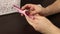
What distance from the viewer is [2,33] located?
34.5 inches

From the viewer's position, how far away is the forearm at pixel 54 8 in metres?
1.01

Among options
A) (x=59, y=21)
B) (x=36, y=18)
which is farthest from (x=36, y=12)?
(x=59, y=21)

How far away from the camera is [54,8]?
1045mm

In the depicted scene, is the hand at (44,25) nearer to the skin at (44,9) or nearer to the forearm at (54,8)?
the skin at (44,9)

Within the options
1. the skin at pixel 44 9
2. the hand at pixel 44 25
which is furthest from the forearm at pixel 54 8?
the hand at pixel 44 25

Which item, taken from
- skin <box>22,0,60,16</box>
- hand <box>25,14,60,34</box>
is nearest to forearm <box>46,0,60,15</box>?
skin <box>22,0,60,16</box>

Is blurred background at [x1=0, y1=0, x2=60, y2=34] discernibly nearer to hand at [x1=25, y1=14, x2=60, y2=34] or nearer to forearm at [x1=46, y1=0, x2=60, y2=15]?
forearm at [x1=46, y1=0, x2=60, y2=15]

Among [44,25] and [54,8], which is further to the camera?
[54,8]

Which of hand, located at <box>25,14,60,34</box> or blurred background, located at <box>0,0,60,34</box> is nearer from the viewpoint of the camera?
hand, located at <box>25,14,60,34</box>

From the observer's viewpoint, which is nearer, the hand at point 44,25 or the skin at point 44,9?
the hand at point 44,25

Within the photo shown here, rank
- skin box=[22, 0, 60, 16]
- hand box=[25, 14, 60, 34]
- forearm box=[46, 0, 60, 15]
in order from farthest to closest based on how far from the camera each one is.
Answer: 1. forearm box=[46, 0, 60, 15]
2. skin box=[22, 0, 60, 16]
3. hand box=[25, 14, 60, 34]

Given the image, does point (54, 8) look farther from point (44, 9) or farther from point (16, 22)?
point (16, 22)

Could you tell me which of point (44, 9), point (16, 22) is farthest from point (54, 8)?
point (16, 22)

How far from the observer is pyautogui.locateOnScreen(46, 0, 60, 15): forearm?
1011 mm
